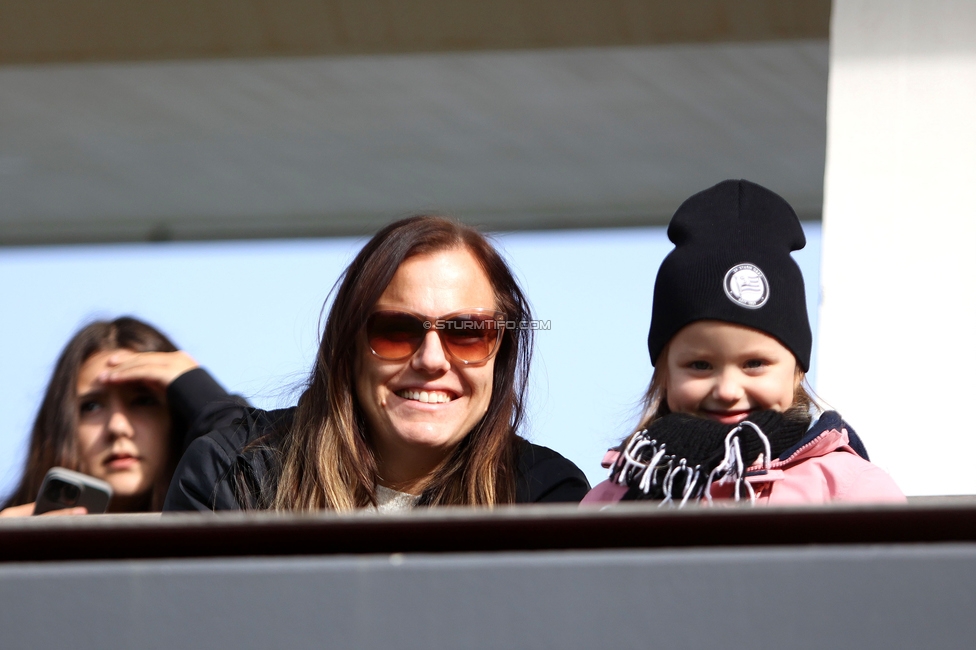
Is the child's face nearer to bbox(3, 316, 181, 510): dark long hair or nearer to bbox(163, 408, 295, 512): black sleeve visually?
bbox(163, 408, 295, 512): black sleeve

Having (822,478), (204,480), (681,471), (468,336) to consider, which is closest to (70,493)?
(204,480)

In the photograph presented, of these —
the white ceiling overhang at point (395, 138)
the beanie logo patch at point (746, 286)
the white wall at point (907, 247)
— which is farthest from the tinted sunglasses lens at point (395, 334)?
the white ceiling overhang at point (395, 138)

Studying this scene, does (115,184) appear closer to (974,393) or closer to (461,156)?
(461,156)

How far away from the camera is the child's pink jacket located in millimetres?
1744

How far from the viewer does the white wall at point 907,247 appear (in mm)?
2928

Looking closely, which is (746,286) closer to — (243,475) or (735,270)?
(735,270)

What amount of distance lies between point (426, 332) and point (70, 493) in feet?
4.00

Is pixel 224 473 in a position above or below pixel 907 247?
below

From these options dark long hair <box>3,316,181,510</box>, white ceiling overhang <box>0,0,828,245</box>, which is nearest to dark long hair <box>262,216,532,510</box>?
dark long hair <box>3,316,181,510</box>

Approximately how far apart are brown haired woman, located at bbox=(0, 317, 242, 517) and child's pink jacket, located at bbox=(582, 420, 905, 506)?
4.59 ft

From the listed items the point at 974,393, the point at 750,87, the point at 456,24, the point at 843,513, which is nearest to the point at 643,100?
the point at 750,87

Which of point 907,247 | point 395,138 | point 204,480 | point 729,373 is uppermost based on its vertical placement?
point 395,138

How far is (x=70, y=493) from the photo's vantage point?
8.59ft

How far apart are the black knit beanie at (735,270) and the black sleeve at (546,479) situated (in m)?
0.30
